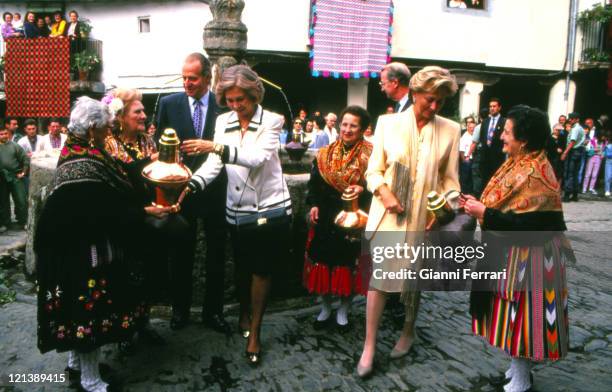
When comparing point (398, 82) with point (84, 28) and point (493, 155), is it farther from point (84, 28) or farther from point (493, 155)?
point (84, 28)

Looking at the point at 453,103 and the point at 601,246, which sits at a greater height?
the point at 453,103

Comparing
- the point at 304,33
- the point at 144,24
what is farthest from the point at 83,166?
the point at 144,24

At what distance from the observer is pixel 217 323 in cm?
403

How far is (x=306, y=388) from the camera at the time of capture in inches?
129

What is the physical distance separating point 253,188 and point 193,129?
0.83m

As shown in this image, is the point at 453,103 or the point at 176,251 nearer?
the point at 176,251

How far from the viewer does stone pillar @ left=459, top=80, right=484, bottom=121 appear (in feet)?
54.4

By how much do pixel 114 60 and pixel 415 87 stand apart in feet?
51.6

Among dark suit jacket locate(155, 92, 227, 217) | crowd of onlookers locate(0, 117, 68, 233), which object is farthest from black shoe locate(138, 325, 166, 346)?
crowd of onlookers locate(0, 117, 68, 233)

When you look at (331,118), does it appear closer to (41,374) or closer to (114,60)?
(114,60)

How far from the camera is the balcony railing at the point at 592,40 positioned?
56.4 feet

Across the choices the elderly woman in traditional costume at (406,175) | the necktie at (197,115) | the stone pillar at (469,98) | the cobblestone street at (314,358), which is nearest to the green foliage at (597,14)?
the stone pillar at (469,98)

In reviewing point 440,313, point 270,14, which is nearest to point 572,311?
point 440,313

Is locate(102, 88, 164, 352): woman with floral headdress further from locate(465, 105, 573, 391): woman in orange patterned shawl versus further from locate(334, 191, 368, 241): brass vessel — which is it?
locate(465, 105, 573, 391): woman in orange patterned shawl
